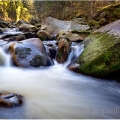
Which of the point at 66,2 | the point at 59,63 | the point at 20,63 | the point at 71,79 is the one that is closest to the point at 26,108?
the point at 71,79

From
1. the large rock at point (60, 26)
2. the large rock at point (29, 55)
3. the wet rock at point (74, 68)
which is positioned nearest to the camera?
the wet rock at point (74, 68)

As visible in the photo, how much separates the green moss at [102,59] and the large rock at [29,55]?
1235 millimetres

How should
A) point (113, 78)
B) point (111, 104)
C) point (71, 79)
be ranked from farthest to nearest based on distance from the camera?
point (71, 79)
point (113, 78)
point (111, 104)

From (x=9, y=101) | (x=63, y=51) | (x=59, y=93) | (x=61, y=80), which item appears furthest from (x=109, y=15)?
(x=9, y=101)

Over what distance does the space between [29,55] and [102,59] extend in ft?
7.49

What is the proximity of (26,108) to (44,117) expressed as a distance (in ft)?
1.29

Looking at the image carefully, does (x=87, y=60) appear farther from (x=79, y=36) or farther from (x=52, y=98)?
(x=79, y=36)

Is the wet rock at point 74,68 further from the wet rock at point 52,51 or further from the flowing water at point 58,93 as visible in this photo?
the wet rock at point 52,51

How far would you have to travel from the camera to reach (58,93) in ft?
14.9

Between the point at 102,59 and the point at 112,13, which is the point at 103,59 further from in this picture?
the point at 112,13

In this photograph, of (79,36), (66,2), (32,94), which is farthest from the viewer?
(66,2)

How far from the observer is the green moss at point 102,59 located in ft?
16.4

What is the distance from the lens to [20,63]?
19.4 ft

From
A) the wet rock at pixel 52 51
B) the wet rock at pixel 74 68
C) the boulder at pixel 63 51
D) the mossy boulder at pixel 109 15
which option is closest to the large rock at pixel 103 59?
the wet rock at pixel 74 68
